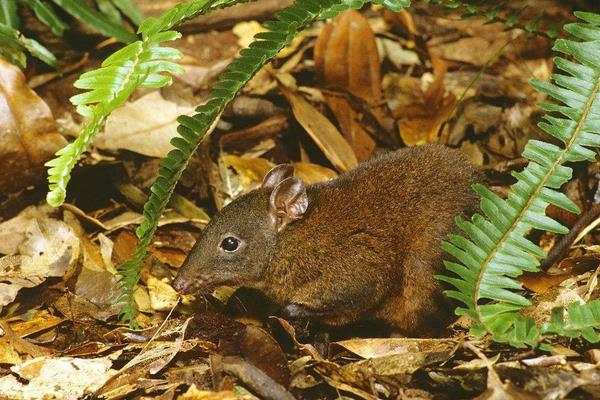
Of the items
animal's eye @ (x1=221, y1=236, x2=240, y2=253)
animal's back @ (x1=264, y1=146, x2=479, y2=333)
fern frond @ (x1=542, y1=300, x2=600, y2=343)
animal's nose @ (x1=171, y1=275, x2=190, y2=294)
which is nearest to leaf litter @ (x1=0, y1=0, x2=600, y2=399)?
fern frond @ (x1=542, y1=300, x2=600, y2=343)

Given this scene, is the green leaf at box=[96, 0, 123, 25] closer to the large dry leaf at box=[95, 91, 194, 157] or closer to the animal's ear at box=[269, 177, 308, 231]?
the large dry leaf at box=[95, 91, 194, 157]

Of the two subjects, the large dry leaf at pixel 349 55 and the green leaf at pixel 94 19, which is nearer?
the green leaf at pixel 94 19

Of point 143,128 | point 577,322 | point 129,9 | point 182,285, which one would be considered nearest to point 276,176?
point 182,285

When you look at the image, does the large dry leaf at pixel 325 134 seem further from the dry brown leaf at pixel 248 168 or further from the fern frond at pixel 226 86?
the fern frond at pixel 226 86

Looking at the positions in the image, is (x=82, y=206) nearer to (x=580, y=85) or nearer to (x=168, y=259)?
(x=168, y=259)

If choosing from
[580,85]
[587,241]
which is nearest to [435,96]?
[587,241]

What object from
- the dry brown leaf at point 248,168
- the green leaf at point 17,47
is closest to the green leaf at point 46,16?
the green leaf at point 17,47
